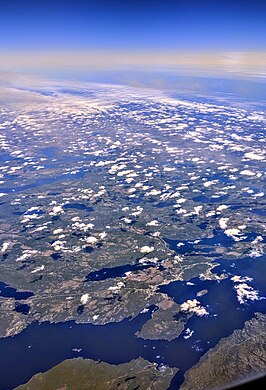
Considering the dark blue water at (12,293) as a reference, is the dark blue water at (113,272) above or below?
above

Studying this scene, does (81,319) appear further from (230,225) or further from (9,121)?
(9,121)

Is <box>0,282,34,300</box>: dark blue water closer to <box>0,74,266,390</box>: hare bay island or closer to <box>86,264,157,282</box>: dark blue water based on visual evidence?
<box>0,74,266,390</box>: hare bay island

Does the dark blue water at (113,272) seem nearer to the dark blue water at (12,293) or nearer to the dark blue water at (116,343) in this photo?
the dark blue water at (12,293)

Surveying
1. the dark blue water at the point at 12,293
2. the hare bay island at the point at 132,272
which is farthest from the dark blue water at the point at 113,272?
the dark blue water at the point at 12,293

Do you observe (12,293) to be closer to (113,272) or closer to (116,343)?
(113,272)

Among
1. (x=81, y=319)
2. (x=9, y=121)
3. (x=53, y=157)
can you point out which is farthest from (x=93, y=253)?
(x=9, y=121)

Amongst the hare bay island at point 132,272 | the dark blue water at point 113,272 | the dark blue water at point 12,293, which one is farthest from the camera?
the dark blue water at point 113,272
